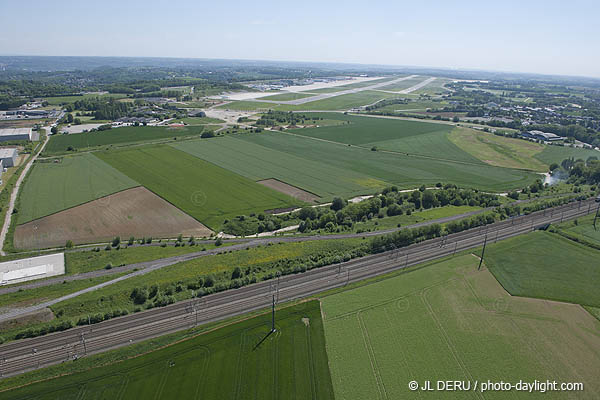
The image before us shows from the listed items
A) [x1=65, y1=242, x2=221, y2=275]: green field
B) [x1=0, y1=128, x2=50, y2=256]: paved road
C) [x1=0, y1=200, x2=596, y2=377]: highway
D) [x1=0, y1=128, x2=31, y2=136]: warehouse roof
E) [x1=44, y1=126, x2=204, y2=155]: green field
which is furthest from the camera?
[x1=0, y1=128, x2=31, y2=136]: warehouse roof

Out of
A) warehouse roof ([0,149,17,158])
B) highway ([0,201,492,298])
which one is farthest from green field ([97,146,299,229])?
warehouse roof ([0,149,17,158])

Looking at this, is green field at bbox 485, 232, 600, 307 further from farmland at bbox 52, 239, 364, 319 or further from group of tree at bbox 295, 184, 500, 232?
farmland at bbox 52, 239, 364, 319

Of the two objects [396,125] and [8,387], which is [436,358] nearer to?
[8,387]

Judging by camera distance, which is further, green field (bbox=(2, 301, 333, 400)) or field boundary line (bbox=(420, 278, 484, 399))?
field boundary line (bbox=(420, 278, 484, 399))

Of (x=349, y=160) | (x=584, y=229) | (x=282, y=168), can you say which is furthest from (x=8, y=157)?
(x=584, y=229)

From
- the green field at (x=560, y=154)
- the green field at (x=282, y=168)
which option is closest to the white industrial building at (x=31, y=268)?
the green field at (x=282, y=168)

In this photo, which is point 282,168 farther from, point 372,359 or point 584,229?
point 372,359

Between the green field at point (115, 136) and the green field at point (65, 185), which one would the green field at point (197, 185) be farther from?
the green field at point (115, 136)

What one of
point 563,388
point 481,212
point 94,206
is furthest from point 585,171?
point 94,206

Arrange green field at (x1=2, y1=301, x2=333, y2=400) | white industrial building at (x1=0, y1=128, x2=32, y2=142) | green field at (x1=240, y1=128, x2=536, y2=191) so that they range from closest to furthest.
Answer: green field at (x1=2, y1=301, x2=333, y2=400)
green field at (x1=240, y1=128, x2=536, y2=191)
white industrial building at (x1=0, y1=128, x2=32, y2=142)
